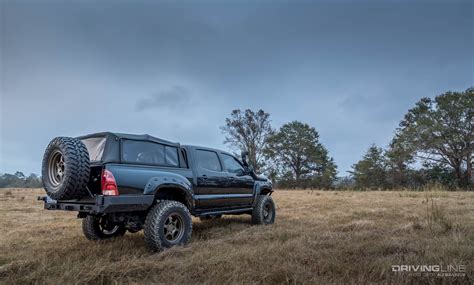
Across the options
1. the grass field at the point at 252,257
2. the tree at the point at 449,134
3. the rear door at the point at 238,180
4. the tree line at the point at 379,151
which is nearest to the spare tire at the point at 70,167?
the grass field at the point at 252,257

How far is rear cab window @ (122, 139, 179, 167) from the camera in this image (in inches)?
184

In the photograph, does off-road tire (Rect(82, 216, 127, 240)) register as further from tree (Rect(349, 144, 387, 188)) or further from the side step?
tree (Rect(349, 144, 387, 188))

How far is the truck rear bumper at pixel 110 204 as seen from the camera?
12.9ft

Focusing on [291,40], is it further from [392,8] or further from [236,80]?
[236,80]

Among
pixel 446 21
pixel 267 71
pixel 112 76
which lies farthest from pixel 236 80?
pixel 446 21

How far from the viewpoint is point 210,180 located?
5.89 m

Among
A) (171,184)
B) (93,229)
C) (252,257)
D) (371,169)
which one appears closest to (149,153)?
(171,184)

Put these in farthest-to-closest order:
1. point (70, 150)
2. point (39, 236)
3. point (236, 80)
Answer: point (236, 80) < point (39, 236) < point (70, 150)

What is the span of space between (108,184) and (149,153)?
3.69 ft

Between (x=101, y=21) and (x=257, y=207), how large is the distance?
8.38m

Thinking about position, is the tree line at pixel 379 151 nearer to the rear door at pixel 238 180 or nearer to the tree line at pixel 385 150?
the tree line at pixel 385 150

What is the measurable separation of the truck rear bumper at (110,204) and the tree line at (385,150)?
27.2m

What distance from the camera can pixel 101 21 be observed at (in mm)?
10312

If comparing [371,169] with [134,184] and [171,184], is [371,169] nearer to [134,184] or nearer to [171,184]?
[171,184]
